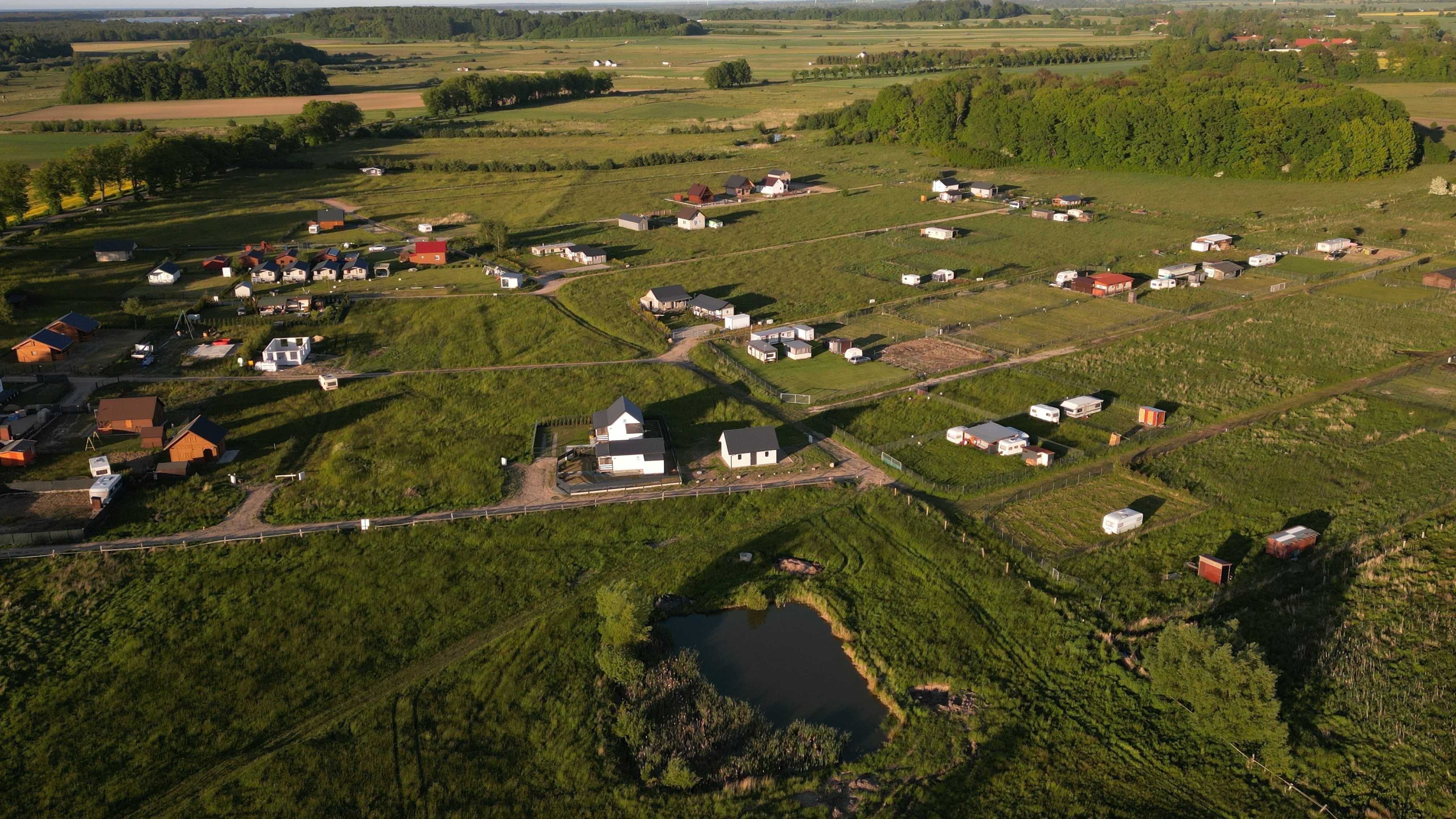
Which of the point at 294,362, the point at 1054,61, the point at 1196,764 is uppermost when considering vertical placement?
the point at 1054,61

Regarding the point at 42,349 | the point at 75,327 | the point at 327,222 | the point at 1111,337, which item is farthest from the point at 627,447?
the point at 327,222

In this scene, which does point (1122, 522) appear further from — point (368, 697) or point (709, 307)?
point (709, 307)

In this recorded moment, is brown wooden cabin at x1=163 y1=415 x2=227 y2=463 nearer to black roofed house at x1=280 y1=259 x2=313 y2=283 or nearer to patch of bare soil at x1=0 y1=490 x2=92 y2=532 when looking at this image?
patch of bare soil at x1=0 y1=490 x2=92 y2=532

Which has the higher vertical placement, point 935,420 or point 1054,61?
point 1054,61

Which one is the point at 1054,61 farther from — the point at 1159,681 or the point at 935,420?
the point at 1159,681

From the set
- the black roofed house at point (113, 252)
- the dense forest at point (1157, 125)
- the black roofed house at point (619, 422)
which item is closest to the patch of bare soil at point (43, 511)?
the black roofed house at point (619, 422)

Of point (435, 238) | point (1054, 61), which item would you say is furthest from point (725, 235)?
point (1054, 61)

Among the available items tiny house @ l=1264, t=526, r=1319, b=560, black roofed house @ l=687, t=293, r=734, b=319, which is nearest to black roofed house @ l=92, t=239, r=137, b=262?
black roofed house @ l=687, t=293, r=734, b=319
